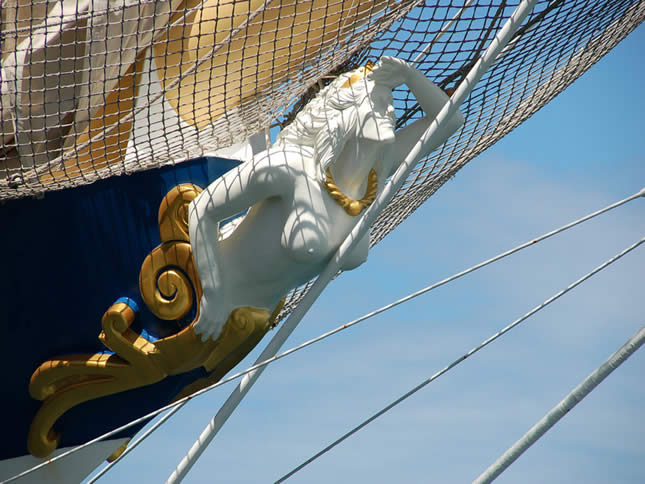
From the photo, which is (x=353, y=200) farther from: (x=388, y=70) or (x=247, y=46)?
(x=247, y=46)

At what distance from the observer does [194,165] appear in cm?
315

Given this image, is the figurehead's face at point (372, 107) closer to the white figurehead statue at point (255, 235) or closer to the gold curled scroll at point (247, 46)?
the white figurehead statue at point (255, 235)

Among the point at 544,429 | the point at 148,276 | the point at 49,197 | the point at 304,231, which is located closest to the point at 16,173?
the point at 49,197

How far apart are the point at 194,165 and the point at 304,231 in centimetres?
48

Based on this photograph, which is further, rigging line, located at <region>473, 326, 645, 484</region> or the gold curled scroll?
the gold curled scroll

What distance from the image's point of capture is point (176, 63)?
3.21 m

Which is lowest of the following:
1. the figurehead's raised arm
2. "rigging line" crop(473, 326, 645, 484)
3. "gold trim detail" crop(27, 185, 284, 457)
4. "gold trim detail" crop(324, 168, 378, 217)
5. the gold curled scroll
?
"rigging line" crop(473, 326, 645, 484)

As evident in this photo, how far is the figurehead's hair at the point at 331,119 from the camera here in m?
2.97

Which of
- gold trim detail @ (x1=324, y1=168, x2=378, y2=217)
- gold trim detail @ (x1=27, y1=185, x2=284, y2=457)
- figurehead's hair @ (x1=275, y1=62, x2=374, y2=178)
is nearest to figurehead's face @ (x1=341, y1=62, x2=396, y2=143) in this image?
figurehead's hair @ (x1=275, y1=62, x2=374, y2=178)

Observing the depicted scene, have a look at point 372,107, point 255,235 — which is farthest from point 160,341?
point 372,107

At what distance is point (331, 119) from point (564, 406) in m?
1.06

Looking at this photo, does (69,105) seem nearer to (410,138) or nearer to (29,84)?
(29,84)

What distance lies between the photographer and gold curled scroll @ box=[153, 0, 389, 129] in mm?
3100

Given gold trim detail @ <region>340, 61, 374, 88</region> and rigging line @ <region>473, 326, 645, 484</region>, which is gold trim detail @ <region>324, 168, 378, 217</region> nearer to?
gold trim detail @ <region>340, 61, 374, 88</region>
